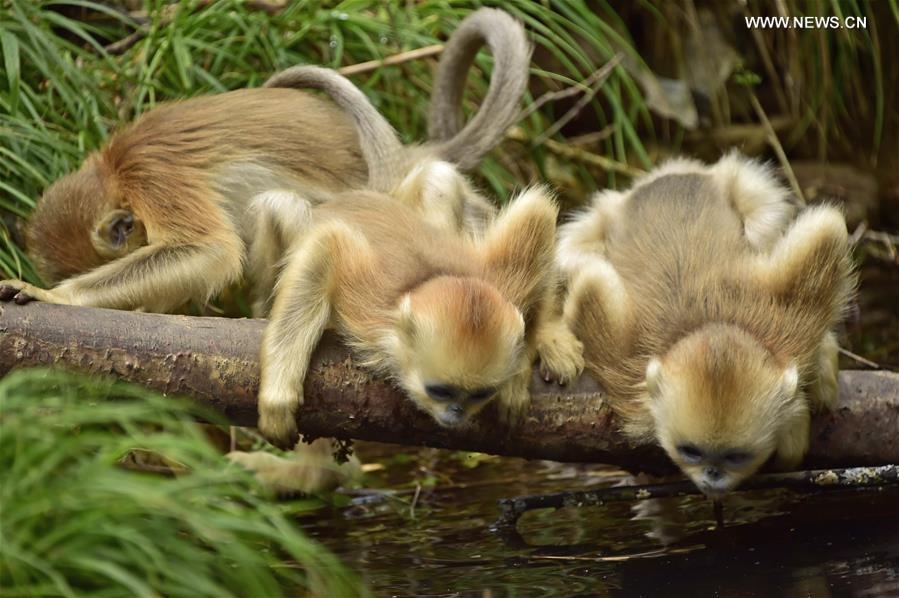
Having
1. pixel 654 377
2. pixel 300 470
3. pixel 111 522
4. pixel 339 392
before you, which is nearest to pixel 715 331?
pixel 654 377

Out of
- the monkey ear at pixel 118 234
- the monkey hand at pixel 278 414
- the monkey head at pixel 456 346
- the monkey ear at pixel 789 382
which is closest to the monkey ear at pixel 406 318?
the monkey head at pixel 456 346

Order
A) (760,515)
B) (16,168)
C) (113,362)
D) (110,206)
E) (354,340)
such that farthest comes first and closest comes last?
(16,168)
(110,206)
(760,515)
(354,340)
(113,362)

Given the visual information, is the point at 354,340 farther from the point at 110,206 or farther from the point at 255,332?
the point at 110,206

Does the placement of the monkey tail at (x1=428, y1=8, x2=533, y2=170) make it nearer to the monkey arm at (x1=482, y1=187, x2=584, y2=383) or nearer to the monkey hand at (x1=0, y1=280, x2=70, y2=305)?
the monkey arm at (x1=482, y1=187, x2=584, y2=383)

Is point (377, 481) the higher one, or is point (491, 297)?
point (491, 297)

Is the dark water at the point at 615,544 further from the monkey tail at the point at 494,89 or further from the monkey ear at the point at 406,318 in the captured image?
the monkey tail at the point at 494,89

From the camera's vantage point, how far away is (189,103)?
19.5 feet

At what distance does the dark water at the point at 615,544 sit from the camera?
4.22 meters

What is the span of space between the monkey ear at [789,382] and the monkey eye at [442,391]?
1.23 metres

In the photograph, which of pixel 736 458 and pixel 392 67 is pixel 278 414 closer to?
pixel 736 458

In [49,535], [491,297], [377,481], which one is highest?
[491,297]

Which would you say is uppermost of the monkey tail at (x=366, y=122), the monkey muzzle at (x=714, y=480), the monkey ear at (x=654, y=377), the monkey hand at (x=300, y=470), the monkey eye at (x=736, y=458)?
the monkey tail at (x=366, y=122)

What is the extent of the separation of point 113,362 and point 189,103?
6.63 feet

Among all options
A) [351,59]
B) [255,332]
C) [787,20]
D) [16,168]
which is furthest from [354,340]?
[787,20]
